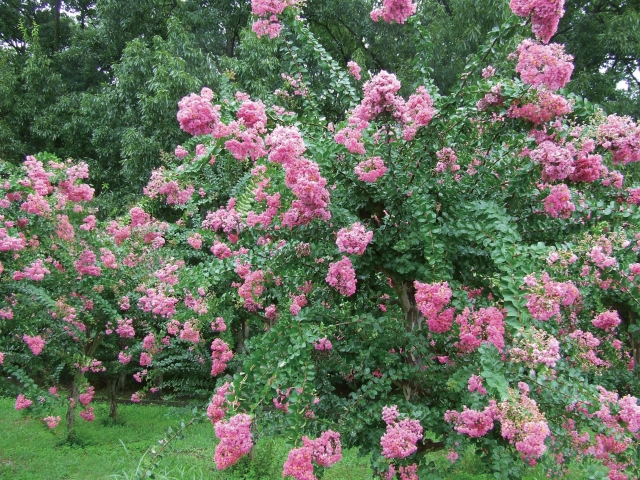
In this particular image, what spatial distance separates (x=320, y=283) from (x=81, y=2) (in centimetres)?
1428

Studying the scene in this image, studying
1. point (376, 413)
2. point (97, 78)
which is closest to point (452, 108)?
point (376, 413)

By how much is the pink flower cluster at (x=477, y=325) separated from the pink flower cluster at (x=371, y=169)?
682mm

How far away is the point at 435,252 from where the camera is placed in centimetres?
209

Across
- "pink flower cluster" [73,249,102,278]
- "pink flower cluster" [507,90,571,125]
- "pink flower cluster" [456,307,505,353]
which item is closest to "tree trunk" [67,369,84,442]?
"pink flower cluster" [73,249,102,278]

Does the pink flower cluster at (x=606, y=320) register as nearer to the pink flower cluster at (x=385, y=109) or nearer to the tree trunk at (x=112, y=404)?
the pink flower cluster at (x=385, y=109)

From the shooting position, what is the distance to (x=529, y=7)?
195 cm

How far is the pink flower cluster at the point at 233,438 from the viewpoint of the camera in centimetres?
182

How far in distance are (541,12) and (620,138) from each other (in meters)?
0.61

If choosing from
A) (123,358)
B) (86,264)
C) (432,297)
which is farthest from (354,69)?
(123,358)

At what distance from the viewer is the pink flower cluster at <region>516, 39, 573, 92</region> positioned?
1.92 meters

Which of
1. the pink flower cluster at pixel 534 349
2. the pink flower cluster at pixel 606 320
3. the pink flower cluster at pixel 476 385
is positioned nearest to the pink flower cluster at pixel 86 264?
the pink flower cluster at pixel 476 385

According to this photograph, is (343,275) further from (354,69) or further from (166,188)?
(166,188)

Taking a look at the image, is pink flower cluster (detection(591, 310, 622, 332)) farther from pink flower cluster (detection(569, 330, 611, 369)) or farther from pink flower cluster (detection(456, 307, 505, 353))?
pink flower cluster (detection(456, 307, 505, 353))

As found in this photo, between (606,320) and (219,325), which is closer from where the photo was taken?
(606,320)
